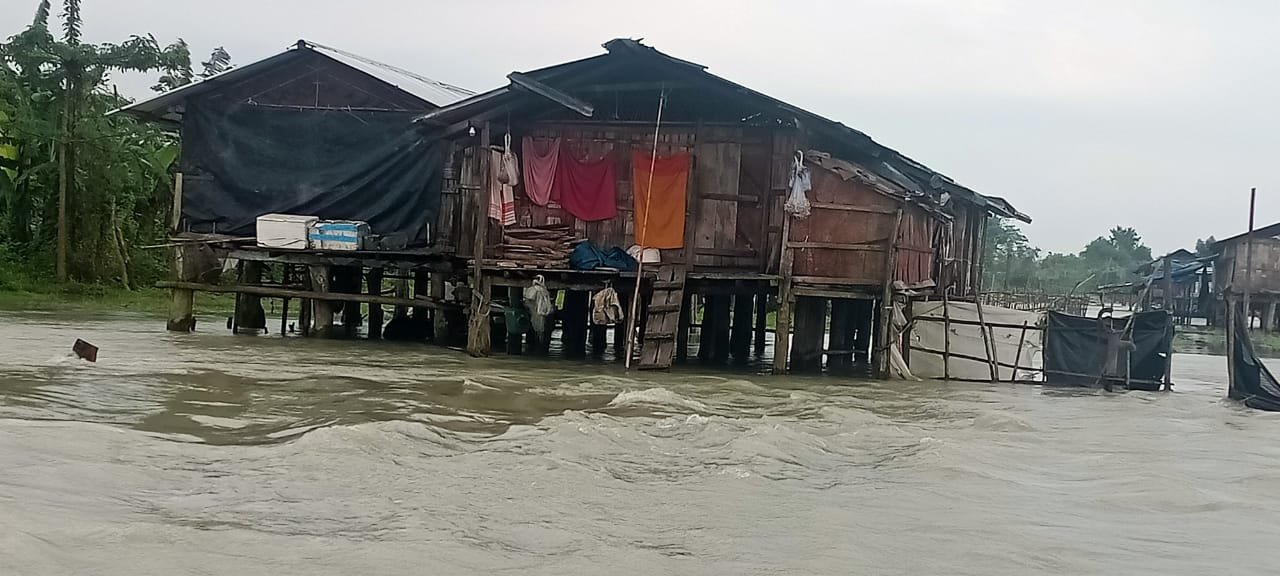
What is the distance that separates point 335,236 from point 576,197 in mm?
3478

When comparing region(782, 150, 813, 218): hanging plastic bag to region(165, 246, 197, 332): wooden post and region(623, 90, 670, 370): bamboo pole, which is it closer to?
region(623, 90, 670, 370): bamboo pole

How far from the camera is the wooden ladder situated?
1403cm

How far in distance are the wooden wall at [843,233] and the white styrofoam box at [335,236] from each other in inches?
229

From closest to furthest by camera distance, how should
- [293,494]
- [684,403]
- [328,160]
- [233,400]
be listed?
[293,494]
[233,400]
[684,403]
[328,160]

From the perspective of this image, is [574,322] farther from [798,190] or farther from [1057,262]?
[1057,262]

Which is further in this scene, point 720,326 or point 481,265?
point 720,326

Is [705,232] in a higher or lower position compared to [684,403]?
higher

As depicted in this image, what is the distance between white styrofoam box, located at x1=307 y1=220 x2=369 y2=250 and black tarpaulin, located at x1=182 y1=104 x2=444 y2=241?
76 cm

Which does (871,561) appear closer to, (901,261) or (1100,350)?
(901,261)

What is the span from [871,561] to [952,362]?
1035cm

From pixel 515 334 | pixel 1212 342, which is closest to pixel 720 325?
pixel 515 334

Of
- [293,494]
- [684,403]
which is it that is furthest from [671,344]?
[293,494]

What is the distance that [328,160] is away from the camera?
16828 millimetres

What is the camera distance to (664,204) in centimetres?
1452
